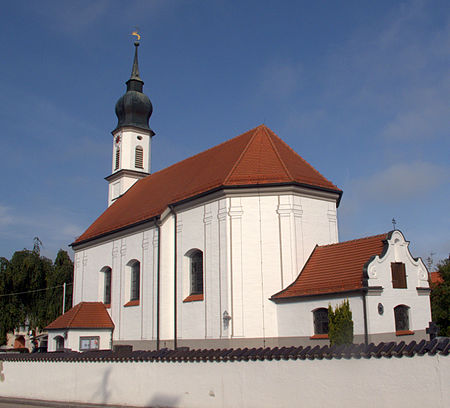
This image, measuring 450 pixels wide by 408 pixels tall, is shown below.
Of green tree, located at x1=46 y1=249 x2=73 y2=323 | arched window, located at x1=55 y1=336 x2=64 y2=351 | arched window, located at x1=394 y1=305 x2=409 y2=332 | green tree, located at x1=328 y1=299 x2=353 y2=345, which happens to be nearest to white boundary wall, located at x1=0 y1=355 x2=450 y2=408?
green tree, located at x1=328 y1=299 x2=353 y2=345

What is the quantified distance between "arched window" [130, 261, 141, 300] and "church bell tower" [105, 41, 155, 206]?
8934mm

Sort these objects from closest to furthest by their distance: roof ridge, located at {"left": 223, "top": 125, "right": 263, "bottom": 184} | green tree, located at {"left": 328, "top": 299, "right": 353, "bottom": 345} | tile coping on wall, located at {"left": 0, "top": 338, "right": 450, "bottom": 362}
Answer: tile coping on wall, located at {"left": 0, "top": 338, "right": 450, "bottom": 362}, green tree, located at {"left": 328, "top": 299, "right": 353, "bottom": 345}, roof ridge, located at {"left": 223, "top": 125, "right": 263, "bottom": 184}

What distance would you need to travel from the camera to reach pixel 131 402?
1209 cm

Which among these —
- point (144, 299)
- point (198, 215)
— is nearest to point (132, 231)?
point (144, 299)

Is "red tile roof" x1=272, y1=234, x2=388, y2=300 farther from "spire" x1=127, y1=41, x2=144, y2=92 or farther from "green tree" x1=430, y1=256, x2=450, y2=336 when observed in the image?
"spire" x1=127, y1=41, x2=144, y2=92

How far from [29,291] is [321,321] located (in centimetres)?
2558

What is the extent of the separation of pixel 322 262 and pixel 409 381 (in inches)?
409

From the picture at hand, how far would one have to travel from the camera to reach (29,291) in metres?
35.6

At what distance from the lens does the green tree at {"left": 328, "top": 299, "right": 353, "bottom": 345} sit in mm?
15594

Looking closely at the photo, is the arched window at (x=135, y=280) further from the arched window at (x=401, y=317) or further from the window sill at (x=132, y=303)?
the arched window at (x=401, y=317)

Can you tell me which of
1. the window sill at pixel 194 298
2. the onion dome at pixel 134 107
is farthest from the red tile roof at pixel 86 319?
the onion dome at pixel 134 107

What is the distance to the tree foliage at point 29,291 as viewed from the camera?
112 ft

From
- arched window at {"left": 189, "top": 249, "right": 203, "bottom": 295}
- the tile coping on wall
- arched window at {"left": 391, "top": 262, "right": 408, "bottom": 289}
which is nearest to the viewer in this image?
the tile coping on wall

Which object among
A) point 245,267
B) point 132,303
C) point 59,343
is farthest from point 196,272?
point 59,343
